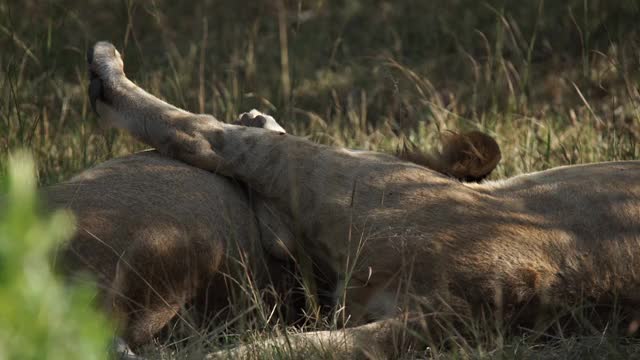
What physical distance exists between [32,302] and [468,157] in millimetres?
2142

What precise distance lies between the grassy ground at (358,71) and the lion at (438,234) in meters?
0.65

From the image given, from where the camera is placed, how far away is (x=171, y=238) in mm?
2357

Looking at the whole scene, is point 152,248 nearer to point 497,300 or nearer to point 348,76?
point 497,300

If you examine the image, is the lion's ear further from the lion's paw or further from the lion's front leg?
the lion's paw

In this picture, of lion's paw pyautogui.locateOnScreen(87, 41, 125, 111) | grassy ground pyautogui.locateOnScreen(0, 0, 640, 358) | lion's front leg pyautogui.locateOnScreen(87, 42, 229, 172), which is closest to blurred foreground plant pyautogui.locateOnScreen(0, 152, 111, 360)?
lion's front leg pyautogui.locateOnScreen(87, 42, 229, 172)

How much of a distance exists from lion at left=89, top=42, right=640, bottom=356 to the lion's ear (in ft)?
0.41

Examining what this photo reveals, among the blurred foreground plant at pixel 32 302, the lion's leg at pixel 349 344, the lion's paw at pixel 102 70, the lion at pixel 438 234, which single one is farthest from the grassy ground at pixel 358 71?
the blurred foreground plant at pixel 32 302

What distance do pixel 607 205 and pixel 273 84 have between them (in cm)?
319

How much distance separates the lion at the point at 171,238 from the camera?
2285 millimetres

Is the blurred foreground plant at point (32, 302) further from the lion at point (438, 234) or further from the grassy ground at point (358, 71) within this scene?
the grassy ground at point (358, 71)

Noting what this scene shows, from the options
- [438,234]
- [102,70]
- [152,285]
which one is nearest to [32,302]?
[152,285]

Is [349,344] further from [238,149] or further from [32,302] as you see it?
[32,302]

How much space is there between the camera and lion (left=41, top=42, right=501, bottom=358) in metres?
2.29

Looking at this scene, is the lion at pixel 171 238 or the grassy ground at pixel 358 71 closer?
the lion at pixel 171 238
